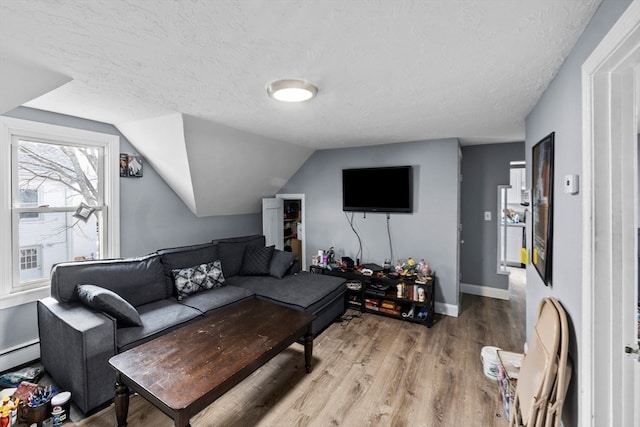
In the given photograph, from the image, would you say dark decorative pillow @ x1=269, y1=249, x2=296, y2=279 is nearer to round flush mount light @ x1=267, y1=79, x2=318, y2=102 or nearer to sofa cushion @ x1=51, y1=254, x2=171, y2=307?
sofa cushion @ x1=51, y1=254, x2=171, y2=307

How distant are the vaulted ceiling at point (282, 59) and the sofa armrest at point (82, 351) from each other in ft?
5.36

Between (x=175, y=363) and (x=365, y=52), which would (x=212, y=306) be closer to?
(x=175, y=363)

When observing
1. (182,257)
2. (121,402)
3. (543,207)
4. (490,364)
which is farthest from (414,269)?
(121,402)

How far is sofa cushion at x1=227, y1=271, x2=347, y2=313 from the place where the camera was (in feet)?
9.92

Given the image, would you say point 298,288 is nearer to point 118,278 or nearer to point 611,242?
point 118,278

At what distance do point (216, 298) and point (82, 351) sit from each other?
1172 millimetres

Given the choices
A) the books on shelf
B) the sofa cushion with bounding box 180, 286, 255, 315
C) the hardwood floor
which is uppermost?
the sofa cushion with bounding box 180, 286, 255, 315

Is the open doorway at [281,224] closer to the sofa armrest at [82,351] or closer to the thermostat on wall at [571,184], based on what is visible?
the sofa armrest at [82,351]

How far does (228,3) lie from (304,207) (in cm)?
380

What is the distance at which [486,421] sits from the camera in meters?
1.93

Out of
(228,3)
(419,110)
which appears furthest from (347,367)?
(228,3)

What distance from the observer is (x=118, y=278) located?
263 cm

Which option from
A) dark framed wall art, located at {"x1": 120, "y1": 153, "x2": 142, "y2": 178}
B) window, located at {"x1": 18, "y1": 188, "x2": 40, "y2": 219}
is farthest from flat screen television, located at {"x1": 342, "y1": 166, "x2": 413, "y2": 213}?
window, located at {"x1": 18, "y1": 188, "x2": 40, "y2": 219}

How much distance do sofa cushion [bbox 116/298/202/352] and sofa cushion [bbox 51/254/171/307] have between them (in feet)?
0.42
